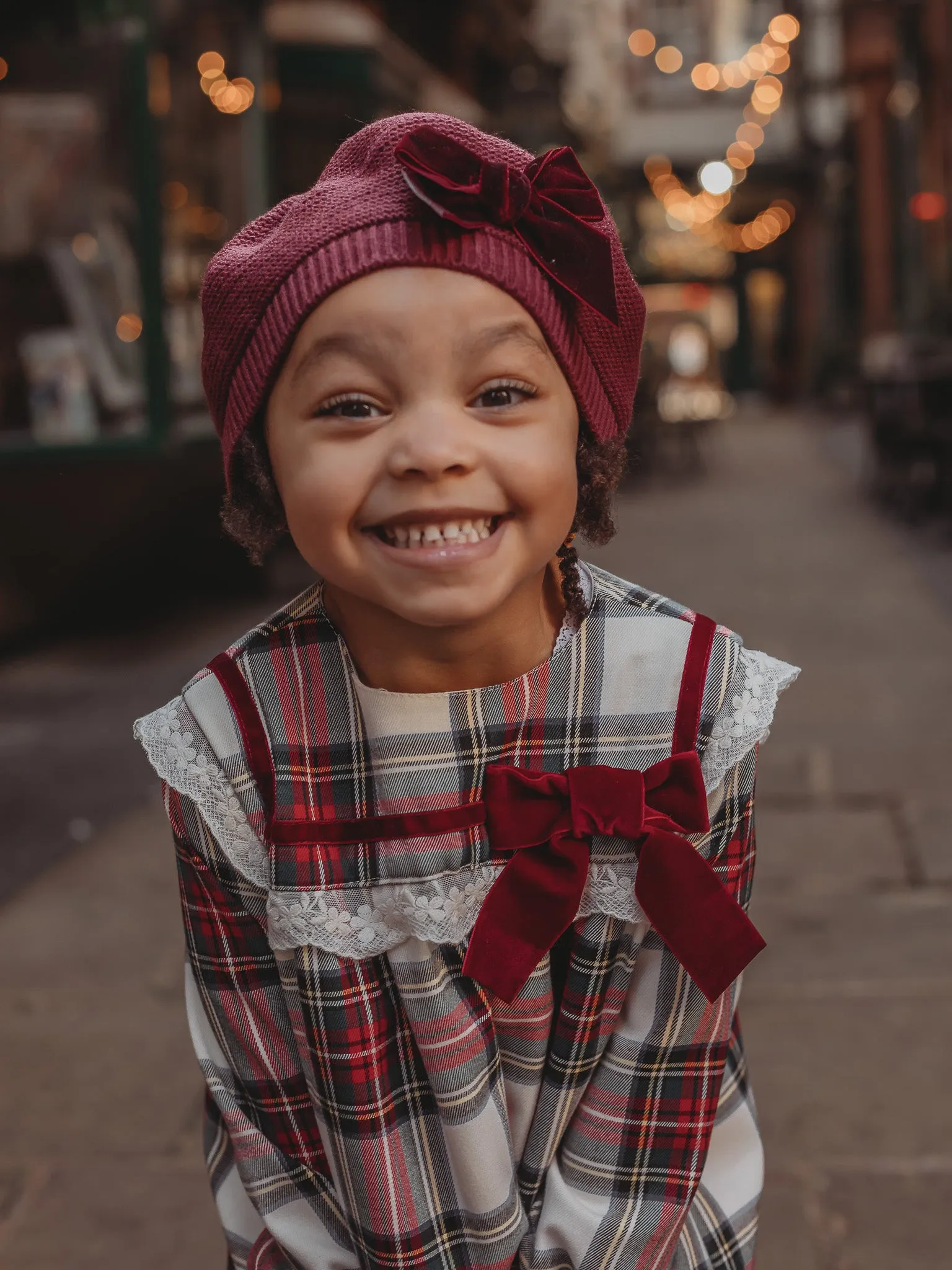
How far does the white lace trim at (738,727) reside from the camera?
4.46 feet

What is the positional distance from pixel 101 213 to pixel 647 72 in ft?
90.4

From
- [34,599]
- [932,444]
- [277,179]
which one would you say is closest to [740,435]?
[932,444]

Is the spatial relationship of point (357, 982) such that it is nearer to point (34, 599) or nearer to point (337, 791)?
point (337, 791)

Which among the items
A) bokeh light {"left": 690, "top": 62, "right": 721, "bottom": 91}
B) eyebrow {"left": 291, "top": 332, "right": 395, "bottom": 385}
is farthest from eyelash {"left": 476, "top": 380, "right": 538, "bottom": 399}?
bokeh light {"left": 690, "top": 62, "right": 721, "bottom": 91}

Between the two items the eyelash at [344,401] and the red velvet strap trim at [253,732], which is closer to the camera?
the eyelash at [344,401]

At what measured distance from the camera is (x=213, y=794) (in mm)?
1337

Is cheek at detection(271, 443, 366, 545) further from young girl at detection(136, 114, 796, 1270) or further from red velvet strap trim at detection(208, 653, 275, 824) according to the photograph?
red velvet strap trim at detection(208, 653, 275, 824)

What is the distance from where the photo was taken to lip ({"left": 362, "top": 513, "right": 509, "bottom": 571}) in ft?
3.93

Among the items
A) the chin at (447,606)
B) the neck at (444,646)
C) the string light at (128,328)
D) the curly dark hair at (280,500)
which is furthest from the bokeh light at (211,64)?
the chin at (447,606)

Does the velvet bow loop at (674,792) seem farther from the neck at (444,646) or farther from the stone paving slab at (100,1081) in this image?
the stone paving slab at (100,1081)

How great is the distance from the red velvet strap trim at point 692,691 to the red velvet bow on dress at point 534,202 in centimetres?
33

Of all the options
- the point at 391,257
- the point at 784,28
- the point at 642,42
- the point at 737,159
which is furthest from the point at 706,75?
the point at 391,257

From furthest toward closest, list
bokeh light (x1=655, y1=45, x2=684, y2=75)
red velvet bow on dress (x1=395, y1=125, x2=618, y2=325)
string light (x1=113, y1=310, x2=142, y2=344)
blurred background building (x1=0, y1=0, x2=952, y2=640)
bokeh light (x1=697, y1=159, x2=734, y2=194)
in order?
bokeh light (x1=655, y1=45, x2=684, y2=75) → bokeh light (x1=697, y1=159, x2=734, y2=194) → string light (x1=113, y1=310, x2=142, y2=344) → blurred background building (x1=0, y1=0, x2=952, y2=640) → red velvet bow on dress (x1=395, y1=125, x2=618, y2=325)

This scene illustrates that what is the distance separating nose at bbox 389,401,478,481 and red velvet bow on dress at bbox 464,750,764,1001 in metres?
0.31
